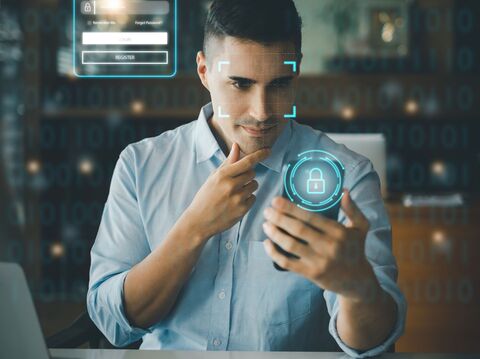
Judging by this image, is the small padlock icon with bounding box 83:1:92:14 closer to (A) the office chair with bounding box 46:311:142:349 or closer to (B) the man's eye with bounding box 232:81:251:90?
(B) the man's eye with bounding box 232:81:251:90

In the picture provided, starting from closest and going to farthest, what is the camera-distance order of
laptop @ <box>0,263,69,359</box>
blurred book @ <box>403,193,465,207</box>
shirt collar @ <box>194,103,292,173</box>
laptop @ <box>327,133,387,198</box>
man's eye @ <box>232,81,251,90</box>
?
laptop @ <box>0,263,69,359</box>
man's eye @ <box>232,81,251,90</box>
shirt collar @ <box>194,103,292,173</box>
laptop @ <box>327,133,387,198</box>
blurred book @ <box>403,193,465,207</box>

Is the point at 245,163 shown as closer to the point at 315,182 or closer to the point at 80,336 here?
the point at 315,182

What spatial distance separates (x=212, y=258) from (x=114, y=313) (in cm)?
11

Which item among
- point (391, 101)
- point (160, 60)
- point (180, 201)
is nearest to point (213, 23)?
point (160, 60)

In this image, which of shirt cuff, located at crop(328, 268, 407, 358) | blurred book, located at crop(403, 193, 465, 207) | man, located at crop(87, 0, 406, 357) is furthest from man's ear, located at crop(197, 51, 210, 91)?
blurred book, located at crop(403, 193, 465, 207)

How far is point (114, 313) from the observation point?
0.58 m

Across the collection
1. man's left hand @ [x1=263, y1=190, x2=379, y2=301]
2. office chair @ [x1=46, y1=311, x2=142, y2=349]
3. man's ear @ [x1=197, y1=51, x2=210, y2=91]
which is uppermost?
man's ear @ [x1=197, y1=51, x2=210, y2=91]

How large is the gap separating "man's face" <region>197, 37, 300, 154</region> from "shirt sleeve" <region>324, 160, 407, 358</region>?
0.10 metres

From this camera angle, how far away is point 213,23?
20.8 inches

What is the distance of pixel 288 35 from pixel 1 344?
325mm

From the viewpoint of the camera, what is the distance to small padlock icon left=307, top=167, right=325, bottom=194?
1.35ft

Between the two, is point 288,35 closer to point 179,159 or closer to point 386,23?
point 179,159

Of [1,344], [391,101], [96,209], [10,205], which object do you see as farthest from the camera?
[391,101]

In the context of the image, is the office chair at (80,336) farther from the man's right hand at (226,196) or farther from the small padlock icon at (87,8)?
the small padlock icon at (87,8)
